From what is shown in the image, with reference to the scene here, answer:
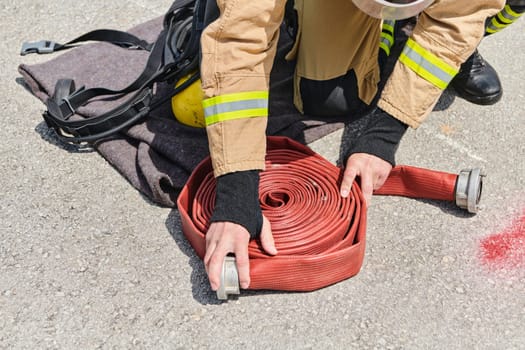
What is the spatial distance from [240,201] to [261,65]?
1.61 feet

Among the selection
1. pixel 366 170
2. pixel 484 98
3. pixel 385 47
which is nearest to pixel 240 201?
pixel 366 170

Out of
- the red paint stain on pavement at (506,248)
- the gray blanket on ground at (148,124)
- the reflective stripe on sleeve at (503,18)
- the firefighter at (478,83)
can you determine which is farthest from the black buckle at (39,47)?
the red paint stain on pavement at (506,248)

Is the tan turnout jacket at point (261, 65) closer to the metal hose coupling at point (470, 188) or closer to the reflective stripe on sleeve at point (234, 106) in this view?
the reflective stripe on sleeve at point (234, 106)

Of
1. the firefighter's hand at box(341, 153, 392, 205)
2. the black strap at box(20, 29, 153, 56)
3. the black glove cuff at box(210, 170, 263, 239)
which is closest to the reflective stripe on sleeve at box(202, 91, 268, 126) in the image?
the black glove cuff at box(210, 170, 263, 239)

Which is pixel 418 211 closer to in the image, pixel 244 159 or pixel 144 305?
pixel 244 159

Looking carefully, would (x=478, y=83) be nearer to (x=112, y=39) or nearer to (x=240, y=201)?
(x=240, y=201)

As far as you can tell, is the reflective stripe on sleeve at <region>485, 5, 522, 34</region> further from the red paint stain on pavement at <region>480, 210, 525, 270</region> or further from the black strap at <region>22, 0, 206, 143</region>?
the black strap at <region>22, 0, 206, 143</region>

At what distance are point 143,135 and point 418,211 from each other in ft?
4.19

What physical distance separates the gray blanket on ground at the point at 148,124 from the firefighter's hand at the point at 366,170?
0.52 m

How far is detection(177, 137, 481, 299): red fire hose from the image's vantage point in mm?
2203

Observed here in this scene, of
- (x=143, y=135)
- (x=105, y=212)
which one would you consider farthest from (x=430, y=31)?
(x=105, y=212)

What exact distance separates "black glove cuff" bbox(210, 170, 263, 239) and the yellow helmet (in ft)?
2.38

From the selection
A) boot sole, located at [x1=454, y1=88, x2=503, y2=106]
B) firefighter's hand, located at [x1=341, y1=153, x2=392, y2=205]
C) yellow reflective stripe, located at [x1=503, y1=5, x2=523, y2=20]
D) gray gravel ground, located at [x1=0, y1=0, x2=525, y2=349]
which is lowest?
boot sole, located at [x1=454, y1=88, x2=503, y2=106]

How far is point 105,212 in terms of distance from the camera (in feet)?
8.79
